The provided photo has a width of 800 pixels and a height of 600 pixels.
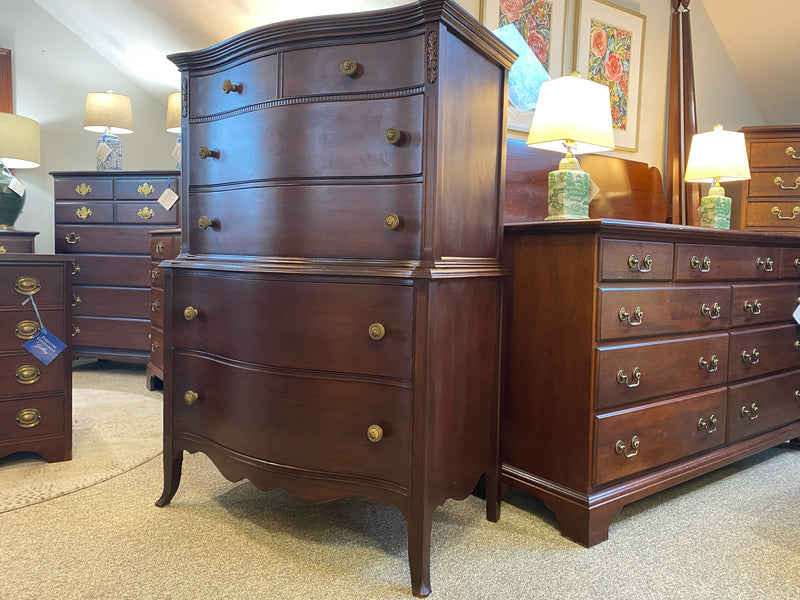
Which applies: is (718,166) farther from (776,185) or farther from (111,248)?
(111,248)

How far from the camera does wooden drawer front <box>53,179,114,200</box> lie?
3428mm

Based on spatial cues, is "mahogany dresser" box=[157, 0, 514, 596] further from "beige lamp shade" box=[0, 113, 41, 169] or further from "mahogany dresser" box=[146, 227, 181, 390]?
"beige lamp shade" box=[0, 113, 41, 169]

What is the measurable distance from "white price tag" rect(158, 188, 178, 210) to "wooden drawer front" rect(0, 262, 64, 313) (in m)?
1.16

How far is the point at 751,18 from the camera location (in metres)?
2.95

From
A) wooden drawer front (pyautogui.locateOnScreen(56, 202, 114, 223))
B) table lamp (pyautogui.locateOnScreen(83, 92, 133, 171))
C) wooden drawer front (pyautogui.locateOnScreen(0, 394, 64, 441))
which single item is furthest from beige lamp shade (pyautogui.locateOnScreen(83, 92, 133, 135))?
wooden drawer front (pyautogui.locateOnScreen(0, 394, 64, 441))

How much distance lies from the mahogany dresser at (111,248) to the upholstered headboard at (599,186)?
2175mm

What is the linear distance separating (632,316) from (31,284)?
1997mm

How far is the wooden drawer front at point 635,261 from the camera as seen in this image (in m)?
1.50

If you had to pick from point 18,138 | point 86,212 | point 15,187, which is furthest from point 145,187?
point 18,138

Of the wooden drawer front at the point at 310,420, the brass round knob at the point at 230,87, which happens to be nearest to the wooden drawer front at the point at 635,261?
the wooden drawer front at the point at 310,420

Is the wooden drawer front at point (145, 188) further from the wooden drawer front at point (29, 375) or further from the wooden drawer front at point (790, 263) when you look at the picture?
the wooden drawer front at point (790, 263)

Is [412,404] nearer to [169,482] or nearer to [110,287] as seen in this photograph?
[169,482]

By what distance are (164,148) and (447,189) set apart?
3561 millimetres

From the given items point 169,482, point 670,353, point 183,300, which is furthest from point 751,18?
point 169,482
